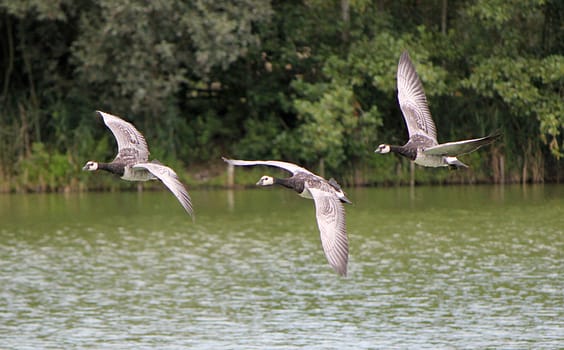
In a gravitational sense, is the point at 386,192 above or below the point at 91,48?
below

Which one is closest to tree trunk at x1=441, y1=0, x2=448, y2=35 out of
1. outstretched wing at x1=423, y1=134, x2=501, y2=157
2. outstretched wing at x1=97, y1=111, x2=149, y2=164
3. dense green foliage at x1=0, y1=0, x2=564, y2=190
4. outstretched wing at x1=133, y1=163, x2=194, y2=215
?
dense green foliage at x1=0, y1=0, x2=564, y2=190

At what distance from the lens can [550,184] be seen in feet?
131

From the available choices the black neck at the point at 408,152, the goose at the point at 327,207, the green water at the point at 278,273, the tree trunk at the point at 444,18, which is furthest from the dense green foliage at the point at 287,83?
the goose at the point at 327,207

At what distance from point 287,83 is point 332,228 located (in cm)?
2852

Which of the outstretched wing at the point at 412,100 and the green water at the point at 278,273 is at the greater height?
the outstretched wing at the point at 412,100

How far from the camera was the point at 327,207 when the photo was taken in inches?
540

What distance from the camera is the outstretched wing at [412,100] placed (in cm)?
1582

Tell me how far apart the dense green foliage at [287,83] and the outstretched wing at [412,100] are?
66.6 ft

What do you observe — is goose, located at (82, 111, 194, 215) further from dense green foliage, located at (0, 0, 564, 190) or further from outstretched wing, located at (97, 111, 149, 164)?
dense green foliage, located at (0, 0, 564, 190)

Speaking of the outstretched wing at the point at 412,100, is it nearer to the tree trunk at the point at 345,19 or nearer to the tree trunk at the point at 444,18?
the tree trunk at the point at 345,19

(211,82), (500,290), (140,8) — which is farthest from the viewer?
(211,82)

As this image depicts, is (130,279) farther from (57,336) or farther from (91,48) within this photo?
(91,48)

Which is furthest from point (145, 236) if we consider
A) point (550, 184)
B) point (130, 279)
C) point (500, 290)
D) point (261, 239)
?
point (550, 184)

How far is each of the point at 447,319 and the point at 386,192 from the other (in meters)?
17.0
